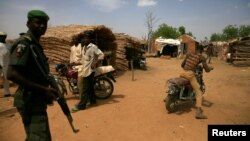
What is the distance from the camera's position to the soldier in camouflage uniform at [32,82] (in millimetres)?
2459

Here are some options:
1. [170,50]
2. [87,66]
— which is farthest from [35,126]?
[170,50]

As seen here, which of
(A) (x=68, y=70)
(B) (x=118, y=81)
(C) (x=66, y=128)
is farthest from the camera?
(B) (x=118, y=81)

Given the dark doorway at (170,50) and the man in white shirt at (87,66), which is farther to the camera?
the dark doorway at (170,50)

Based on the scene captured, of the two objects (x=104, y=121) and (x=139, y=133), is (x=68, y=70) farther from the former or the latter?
(x=139, y=133)

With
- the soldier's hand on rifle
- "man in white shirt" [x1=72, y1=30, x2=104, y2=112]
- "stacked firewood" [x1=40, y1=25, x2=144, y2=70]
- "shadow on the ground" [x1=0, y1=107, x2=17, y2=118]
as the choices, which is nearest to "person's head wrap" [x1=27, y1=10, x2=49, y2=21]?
the soldier's hand on rifle

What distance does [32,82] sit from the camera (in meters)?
2.50

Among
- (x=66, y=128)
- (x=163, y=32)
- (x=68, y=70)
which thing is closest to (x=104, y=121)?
(x=66, y=128)

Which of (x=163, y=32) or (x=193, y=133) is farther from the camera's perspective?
(x=163, y=32)

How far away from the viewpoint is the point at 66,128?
5.39 meters

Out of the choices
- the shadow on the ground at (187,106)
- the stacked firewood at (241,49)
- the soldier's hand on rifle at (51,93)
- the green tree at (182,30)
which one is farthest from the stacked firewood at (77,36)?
the green tree at (182,30)

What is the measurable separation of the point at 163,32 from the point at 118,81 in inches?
2251

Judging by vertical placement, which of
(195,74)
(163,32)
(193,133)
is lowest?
(193,133)

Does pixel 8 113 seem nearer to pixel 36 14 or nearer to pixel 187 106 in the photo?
pixel 36 14
